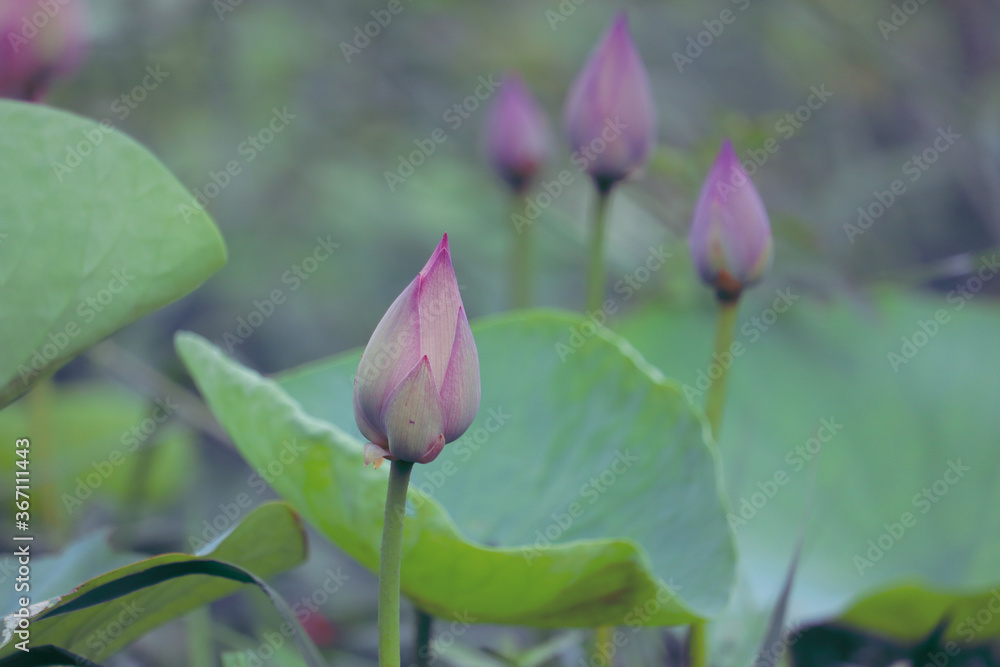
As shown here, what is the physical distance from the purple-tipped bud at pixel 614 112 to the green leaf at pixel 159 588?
38 centimetres

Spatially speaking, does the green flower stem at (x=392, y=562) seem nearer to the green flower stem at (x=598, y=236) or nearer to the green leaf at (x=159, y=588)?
the green leaf at (x=159, y=588)

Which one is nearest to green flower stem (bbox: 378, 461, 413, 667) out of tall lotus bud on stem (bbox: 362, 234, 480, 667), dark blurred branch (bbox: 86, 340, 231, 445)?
tall lotus bud on stem (bbox: 362, 234, 480, 667)

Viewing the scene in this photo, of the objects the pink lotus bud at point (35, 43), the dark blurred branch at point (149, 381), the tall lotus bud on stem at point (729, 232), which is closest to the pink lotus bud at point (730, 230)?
the tall lotus bud on stem at point (729, 232)

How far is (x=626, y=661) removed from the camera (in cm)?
81

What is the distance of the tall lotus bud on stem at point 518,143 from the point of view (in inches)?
39.1

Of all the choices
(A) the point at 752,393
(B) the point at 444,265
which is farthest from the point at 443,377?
(A) the point at 752,393

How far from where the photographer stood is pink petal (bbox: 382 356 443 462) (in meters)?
0.40

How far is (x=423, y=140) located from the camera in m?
1.87

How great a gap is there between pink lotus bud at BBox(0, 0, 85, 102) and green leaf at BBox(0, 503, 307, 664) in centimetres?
39

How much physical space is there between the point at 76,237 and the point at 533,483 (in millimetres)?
391

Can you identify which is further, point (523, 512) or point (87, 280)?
point (523, 512)

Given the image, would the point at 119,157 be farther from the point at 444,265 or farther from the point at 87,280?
the point at 444,265

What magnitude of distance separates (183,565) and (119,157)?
0.83 ft

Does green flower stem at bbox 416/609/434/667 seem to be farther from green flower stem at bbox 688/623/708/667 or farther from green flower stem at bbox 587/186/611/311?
green flower stem at bbox 587/186/611/311
